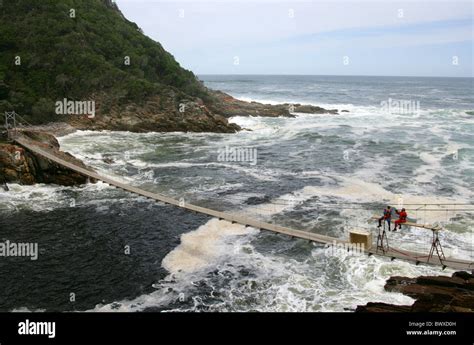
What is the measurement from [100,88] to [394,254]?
161 ft

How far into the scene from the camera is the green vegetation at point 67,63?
54.5 metres

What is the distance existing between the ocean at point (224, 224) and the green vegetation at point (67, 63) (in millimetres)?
10186

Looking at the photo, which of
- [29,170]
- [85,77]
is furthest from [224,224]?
[85,77]

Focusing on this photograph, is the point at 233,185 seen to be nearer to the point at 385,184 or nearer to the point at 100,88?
the point at 385,184

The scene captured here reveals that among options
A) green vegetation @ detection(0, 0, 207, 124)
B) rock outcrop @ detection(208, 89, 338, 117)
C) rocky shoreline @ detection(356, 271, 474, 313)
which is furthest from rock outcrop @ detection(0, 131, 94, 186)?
rock outcrop @ detection(208, 89, 338, 117)

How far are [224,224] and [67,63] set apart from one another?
42.7 meters

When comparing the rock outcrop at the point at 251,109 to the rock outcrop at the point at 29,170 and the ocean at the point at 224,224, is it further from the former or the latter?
the rock outcrop at the point at 29,170

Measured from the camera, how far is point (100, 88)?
58531 millimetres

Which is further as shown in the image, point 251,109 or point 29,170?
point 251,109

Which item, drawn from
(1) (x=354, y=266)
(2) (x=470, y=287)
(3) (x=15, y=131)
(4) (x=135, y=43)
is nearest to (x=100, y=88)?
(4) (x=135, y=43)

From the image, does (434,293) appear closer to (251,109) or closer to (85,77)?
(85,77)

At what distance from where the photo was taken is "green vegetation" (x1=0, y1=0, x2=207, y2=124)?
54.5 m

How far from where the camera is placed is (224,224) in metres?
26.3

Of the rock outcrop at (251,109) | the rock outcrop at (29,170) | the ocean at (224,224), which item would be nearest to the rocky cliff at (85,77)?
the rock outcrop at (251,109)
